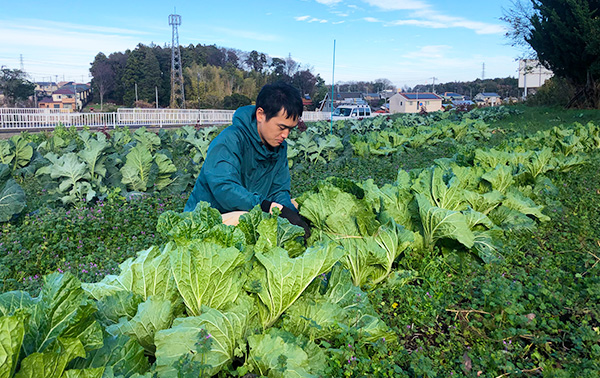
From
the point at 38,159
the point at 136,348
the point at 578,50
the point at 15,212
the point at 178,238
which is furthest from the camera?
the point at 578,50

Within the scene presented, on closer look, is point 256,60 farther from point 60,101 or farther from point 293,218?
point 293,218

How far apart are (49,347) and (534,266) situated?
3.32m

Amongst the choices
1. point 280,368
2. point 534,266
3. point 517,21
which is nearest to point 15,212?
point 280,368

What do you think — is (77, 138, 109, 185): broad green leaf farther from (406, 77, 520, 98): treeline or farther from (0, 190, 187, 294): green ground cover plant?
(406, 77, 520, 98): treeline

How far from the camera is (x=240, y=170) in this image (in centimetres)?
347

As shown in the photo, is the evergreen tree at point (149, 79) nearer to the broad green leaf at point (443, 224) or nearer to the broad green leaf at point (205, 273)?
the broad green leaf at point (443, 224)

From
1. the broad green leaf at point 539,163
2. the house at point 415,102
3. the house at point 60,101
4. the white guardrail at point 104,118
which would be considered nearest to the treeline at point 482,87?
the house at point 415,102

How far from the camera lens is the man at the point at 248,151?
3.18 metres

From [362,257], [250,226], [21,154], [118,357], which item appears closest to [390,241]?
[362,257]

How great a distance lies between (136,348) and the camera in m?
1.73

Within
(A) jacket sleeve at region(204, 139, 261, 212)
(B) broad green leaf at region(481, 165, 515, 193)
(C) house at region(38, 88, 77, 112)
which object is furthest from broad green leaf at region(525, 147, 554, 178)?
(C) house at region(38, 88, 77, 112)

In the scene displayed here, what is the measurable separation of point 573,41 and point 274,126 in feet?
74.7

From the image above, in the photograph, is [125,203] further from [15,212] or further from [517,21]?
[517,21]

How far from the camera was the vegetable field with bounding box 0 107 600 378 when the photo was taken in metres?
1.74
